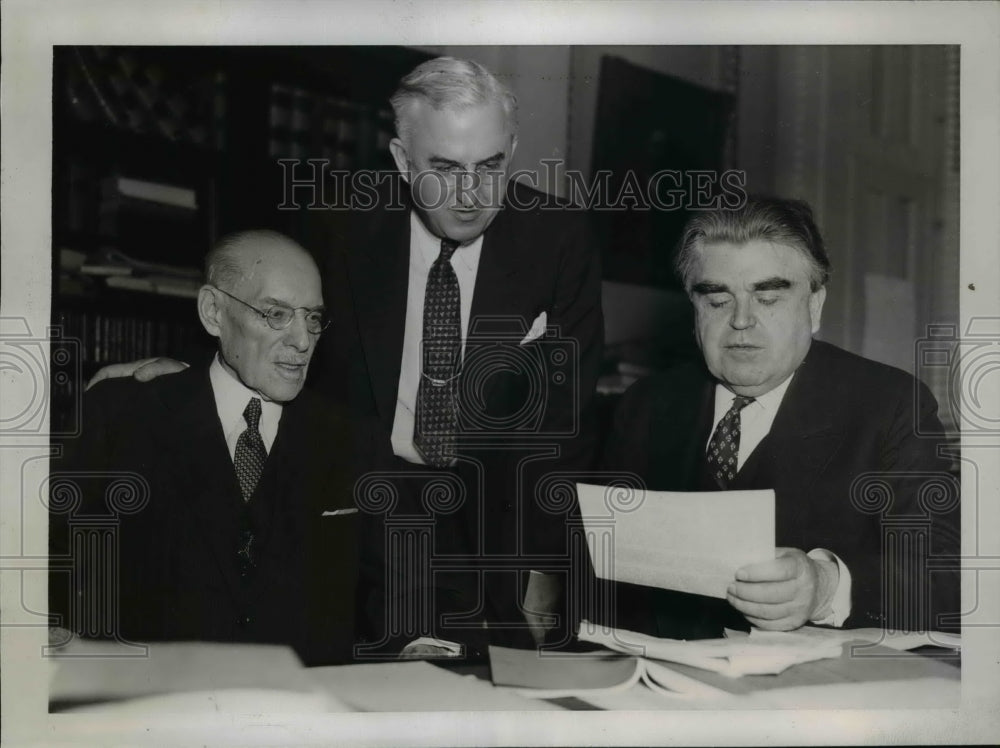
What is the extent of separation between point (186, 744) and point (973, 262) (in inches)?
93.9

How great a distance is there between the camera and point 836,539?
2.58 m

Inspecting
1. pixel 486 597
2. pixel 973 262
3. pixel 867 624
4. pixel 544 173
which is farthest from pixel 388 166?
pixel 867 624

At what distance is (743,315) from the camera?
255 cm

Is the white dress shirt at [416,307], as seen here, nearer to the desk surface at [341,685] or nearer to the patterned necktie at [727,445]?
the desk surface at [341,685]

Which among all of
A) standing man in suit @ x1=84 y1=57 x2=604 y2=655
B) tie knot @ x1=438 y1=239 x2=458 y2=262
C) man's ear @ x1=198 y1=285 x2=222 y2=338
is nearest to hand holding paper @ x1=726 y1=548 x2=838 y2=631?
standing man in suit @ x1=84 y1=57 x2=604 y2=655

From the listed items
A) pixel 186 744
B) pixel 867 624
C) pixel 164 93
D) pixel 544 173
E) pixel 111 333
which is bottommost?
pixel 186 744

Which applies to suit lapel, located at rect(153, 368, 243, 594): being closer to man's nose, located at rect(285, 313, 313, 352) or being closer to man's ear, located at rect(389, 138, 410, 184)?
man's nose, located at rect(285, 313, 313, 352)

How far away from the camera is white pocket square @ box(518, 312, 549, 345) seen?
257cm

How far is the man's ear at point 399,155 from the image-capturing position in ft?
8.38

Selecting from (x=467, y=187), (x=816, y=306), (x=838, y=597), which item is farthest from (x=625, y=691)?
(x=467, y=187)

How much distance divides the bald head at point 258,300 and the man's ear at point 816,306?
4.10ft

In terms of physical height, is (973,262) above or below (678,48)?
below

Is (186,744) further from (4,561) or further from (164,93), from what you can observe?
(164,93)

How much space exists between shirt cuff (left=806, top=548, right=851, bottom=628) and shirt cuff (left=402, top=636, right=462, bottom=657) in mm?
909
